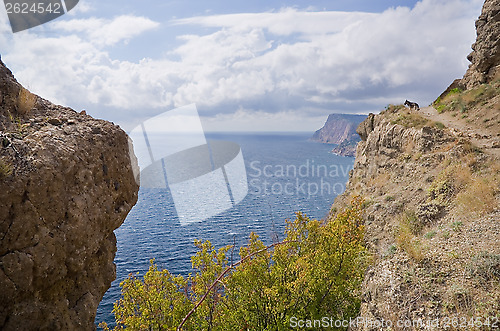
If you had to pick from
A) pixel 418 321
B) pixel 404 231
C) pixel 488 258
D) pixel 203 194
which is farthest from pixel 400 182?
pixel 203 194

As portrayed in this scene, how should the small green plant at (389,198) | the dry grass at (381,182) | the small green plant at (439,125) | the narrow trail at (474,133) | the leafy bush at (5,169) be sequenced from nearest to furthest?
the leafy bush at (5,169), the narrow trail at (474,133), the small green plant at (389,198), the dry grass at (381,182), the small green plant at (439,125)

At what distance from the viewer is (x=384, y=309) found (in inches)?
404

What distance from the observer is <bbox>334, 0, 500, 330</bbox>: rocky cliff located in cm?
924

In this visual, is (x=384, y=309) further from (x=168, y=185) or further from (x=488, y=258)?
(x=168, y=185)

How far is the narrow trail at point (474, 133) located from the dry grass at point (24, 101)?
65.8ft

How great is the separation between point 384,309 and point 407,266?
6.51ft

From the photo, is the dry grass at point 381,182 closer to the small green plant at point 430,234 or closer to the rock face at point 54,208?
the small green plant at point 430,234

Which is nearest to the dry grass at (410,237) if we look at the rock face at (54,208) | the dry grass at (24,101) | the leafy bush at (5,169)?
the rock face at (54,208)

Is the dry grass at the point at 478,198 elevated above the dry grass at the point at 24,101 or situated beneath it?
situated beneath

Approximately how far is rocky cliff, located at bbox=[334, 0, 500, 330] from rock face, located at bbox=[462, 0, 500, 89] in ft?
0.30

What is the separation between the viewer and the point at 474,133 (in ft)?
67.9

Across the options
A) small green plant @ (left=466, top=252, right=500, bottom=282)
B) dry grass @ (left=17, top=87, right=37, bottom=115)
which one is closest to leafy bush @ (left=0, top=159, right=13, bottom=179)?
dry grass @ (left=17, top=87, right=37, bottom=115)

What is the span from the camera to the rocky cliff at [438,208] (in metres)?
9.24

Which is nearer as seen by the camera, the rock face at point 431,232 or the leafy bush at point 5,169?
the leafy bush at point 5,169
